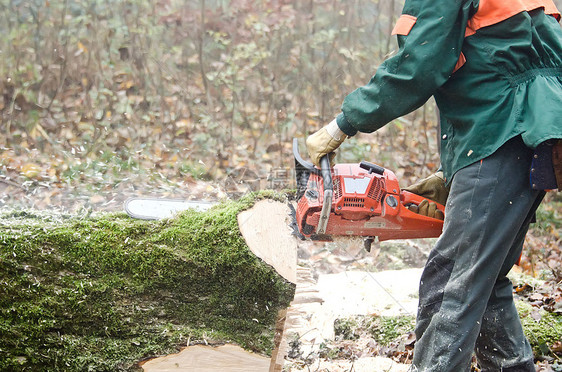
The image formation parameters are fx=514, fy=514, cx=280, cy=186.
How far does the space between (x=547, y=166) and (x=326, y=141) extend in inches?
36.6

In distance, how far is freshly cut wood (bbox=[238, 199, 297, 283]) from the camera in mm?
2453

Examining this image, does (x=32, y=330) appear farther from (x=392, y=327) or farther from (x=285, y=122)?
(x=285, y=122)

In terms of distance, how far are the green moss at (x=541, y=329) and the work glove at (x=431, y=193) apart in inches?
41.1

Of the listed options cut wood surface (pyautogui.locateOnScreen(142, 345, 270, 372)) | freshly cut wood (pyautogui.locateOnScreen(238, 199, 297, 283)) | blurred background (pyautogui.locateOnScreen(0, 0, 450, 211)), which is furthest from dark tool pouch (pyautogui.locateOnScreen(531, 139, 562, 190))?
blurred background (pyautogui.locateOnScreen(0, 0, 450, 211))

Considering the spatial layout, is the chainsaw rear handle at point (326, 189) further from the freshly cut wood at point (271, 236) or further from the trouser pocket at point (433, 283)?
the trouser pocket at point (433, 283)

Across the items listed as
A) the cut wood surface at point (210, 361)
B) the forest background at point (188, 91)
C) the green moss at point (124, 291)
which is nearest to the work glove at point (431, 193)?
the green moss at point (124, 291)

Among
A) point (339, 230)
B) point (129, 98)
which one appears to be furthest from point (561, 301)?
point (129, 98)

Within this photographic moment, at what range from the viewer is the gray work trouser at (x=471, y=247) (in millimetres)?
2104

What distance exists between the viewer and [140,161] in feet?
21.0

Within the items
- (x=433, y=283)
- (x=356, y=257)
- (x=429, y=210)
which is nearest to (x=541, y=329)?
(x=429, y=210)

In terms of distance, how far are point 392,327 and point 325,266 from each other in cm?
160

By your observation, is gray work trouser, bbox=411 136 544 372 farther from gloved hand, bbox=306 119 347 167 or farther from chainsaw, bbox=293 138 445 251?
gloved hand, bbox=306 119 347 167

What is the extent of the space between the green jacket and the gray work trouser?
10cm

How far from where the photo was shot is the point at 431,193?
275 centimetres
